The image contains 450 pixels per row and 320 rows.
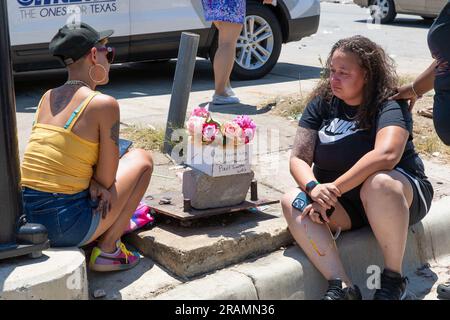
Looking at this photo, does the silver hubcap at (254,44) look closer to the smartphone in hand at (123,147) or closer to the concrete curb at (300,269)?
the concrete curb at (300,269)

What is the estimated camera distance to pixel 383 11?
15.2m

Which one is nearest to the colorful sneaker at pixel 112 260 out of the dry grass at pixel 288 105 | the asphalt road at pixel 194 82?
the asphalt road at pixel 194 82

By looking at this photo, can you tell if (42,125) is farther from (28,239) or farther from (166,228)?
(166,228)

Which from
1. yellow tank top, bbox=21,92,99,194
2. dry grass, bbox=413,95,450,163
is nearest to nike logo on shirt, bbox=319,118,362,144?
yellow tank top, bbox=21,92,99,194

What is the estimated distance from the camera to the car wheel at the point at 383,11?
1502cm

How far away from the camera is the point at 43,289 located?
301cm

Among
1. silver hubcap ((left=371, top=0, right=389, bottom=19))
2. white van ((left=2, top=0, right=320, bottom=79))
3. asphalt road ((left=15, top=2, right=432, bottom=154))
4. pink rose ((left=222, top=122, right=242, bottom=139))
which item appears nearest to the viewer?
pink rose ((left=222, top=122, right=242, bottom=139))

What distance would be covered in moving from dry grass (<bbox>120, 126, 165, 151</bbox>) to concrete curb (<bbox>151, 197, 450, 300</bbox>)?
68.1 inches

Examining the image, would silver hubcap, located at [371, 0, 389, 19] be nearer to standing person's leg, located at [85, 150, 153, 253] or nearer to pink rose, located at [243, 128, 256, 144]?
pink rose, located at [243, 128, 256, 144]

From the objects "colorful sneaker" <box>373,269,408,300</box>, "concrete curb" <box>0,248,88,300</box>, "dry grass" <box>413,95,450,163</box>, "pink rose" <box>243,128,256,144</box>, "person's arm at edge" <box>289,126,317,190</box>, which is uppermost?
"pink rose" <box>243,128,256,144</box>

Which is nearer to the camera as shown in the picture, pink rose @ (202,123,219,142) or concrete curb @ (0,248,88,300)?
concrete curb @ (0,248,88,300)

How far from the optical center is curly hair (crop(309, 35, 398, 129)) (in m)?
3.88

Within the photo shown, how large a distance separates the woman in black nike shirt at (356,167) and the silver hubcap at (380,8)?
11598 mm
